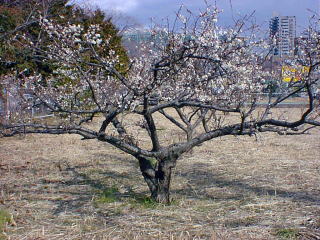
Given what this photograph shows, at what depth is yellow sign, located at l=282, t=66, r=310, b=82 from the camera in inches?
245

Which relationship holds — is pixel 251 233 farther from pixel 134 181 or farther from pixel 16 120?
pixel 16 120

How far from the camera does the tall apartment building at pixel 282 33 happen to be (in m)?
6.96

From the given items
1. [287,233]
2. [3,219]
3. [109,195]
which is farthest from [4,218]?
[287,233]

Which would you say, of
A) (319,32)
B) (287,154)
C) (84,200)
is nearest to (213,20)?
(319,32)

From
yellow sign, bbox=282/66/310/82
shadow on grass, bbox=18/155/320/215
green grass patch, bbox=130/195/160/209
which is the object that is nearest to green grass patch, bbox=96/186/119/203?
shadow on grass, bbox=18/155/320/215

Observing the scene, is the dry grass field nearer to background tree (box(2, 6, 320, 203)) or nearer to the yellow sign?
background tree (box(2, 6, 320, 203))

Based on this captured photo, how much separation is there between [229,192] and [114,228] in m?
2.24

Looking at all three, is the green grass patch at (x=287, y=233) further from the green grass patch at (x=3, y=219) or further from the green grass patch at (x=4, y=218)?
the green grass patch at (x=4, y=218)

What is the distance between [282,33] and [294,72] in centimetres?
79

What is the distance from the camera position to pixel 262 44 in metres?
6.29

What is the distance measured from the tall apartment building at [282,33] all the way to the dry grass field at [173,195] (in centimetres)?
173

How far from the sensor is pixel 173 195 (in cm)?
636

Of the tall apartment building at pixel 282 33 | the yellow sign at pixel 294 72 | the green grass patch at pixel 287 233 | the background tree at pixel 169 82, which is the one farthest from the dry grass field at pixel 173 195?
the tall apartment building at pixel 282 33

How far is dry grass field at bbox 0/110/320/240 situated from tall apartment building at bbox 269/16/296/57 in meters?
1.73
